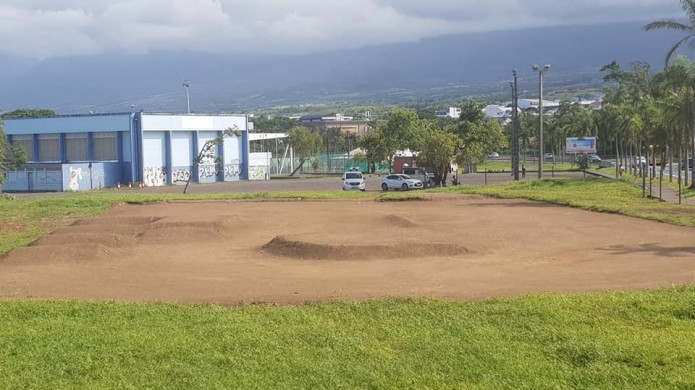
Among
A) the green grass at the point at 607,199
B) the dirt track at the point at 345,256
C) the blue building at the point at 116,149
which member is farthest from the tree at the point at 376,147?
the dirt track at the point at 345,256

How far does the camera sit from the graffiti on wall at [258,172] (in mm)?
84188

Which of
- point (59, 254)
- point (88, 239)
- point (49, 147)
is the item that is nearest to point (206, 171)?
point (49, 147)

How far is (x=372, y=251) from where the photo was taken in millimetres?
17672

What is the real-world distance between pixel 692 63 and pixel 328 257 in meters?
30.8

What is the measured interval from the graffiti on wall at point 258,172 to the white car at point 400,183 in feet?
110

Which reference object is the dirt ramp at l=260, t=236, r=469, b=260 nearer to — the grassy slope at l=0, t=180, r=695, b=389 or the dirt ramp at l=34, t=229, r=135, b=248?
the dirt ramp at l=34, t=229, r=135, b=248

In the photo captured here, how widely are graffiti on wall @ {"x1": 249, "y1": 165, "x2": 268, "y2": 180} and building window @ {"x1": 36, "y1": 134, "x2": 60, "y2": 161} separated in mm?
20103

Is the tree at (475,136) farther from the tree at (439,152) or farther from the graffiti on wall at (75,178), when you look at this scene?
the graffiti on wall at (75,178)

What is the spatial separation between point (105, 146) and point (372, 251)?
204 ft

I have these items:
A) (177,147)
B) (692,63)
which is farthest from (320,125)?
(692,63)

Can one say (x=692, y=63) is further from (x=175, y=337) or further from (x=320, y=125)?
(x=320, y=125)

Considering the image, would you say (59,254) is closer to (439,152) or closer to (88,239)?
(88,239)

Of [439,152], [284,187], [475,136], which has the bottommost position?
[284,187]

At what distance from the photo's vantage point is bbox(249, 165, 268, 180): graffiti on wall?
84.2m
